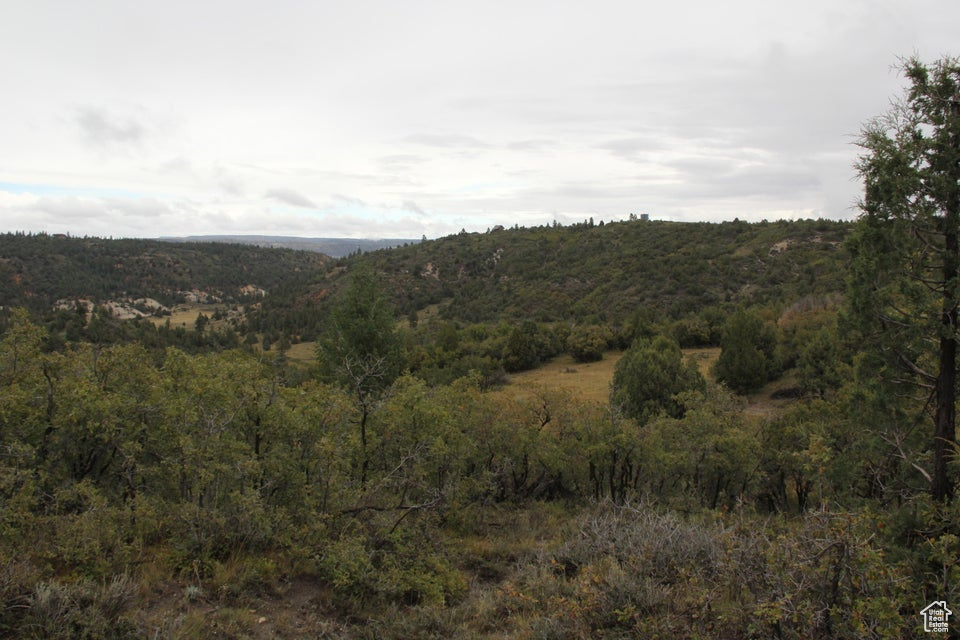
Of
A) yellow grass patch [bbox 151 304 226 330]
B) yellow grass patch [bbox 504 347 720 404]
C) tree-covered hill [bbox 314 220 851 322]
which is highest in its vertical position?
tree-covered hill [bbox 314 220 851 322]

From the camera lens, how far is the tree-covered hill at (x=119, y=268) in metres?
79.8

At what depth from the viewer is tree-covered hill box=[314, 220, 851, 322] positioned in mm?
58375

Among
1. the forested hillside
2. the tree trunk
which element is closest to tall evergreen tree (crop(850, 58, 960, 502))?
the tree trunk

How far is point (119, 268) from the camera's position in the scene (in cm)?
9994

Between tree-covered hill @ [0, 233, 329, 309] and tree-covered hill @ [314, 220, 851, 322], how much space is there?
3713 centimetres

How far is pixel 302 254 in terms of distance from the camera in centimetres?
16438

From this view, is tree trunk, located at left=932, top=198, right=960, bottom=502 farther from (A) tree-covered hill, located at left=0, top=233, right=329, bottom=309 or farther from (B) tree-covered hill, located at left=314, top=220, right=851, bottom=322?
(A) tree-covered hill, located at left=0, top=233, right=329, bottom=309

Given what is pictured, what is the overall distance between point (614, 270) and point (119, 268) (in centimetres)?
9242

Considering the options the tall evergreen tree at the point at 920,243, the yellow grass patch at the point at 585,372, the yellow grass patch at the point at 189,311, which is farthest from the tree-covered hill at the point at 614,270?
the tall evergreen tree at the point at 920,243

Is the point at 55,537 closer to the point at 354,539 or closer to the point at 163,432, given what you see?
the point at 163,432

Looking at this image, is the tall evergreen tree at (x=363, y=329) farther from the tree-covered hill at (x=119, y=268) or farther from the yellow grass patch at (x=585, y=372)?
the tree-covered hill at (x=119, y=268)

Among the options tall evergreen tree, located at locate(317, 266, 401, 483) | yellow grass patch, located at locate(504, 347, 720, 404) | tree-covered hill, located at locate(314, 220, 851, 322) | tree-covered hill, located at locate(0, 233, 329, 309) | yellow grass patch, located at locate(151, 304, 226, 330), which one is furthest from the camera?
yellow grass patch, located at locate(151, 304, 226, 330)

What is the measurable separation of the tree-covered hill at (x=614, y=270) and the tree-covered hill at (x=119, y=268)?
122 feet

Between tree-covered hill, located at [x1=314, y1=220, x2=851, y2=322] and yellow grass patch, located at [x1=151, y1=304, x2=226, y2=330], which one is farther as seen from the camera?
yellow grass patch, located at [x1=151, y1=304, x2=226, y2=330]
